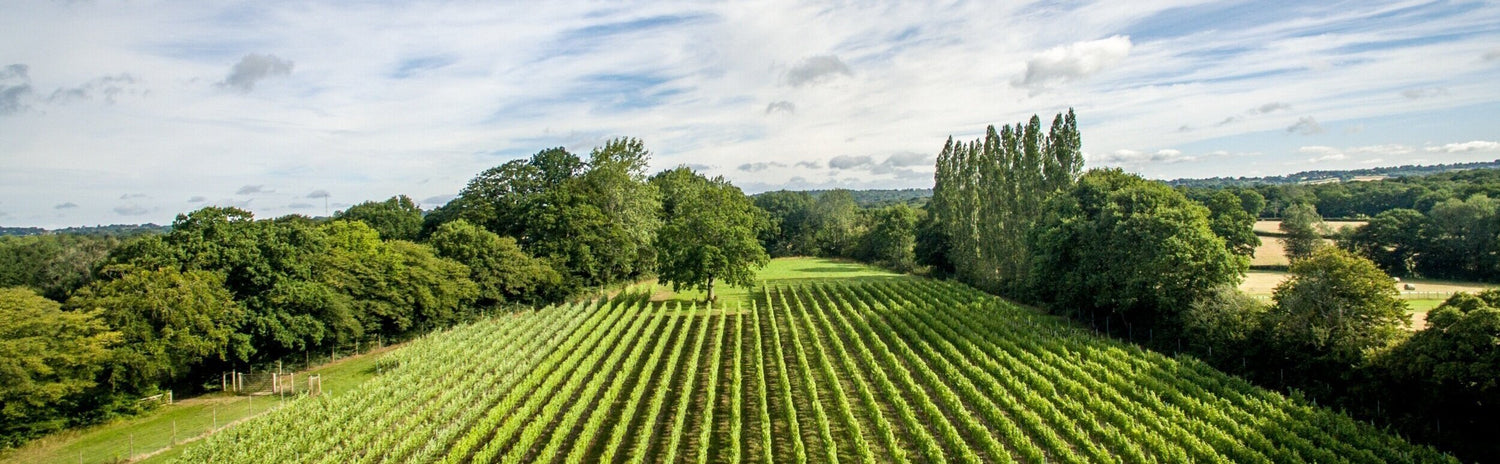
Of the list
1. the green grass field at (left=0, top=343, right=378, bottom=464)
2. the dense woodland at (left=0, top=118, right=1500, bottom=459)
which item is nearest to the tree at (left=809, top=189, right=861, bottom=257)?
the dense woodland at (left=0, top=118, right=1500, bottom=459)

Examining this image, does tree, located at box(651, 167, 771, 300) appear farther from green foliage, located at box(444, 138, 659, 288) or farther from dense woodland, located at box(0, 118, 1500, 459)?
green foliage, located at box(444, 138, 659, 288)

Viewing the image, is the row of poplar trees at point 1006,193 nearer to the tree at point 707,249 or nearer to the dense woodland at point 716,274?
the dense woodland at point 716,274

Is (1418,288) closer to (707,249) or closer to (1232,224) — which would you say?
(1232,224)

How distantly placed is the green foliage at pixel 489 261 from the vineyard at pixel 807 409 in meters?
9.08

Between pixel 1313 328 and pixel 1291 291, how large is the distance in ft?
6.61

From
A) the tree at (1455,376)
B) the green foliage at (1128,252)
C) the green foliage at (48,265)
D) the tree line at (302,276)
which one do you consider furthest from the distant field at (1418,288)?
the green foliage at (48,265)

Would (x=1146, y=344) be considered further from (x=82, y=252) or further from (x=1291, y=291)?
(x=82, y=252)

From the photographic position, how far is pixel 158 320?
79.0ft

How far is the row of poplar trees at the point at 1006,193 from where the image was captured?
4284cm

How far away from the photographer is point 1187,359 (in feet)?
81.6

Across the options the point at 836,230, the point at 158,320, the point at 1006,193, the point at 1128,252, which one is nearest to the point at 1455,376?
the point at 1128,252

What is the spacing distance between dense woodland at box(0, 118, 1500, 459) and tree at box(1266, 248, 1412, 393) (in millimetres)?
→ 61

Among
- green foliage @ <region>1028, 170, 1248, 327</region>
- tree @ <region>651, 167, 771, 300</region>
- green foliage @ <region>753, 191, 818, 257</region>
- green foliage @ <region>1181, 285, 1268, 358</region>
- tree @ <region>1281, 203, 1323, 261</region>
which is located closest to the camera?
green foliage @ <region>1181, 285, 1268, 358</region>

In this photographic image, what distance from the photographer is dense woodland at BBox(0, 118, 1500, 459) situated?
2044 cm
